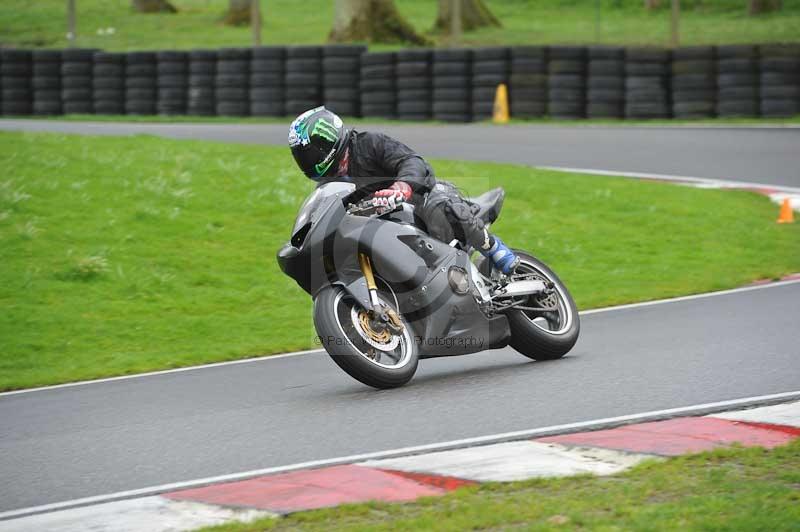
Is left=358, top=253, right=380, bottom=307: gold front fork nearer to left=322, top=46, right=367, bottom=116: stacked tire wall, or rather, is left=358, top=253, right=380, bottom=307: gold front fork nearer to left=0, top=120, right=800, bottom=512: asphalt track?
left=0, top=120, right=800, bottom=512: asphalt track

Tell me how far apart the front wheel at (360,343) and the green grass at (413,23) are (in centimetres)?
2334

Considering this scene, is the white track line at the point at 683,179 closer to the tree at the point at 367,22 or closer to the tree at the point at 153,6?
the tree at the point at 367,22

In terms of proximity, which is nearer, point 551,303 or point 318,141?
point 318,141

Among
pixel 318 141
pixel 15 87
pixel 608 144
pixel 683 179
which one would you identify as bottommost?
pixel 15 87

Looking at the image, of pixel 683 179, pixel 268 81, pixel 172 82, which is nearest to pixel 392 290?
pixel 683 179

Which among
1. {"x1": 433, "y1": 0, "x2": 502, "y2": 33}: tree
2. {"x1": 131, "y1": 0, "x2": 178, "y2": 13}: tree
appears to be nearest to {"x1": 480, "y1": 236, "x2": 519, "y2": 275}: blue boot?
{"x1": 433, "y1": 0, "x2": 502, "y2": 33}: tree

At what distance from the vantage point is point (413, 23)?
132ft

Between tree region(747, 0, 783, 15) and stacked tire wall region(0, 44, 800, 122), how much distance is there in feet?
45.2

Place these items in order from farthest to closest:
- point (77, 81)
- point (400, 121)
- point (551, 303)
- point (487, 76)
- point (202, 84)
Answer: point (77, 81) → point (202, 84) → point (400, 121) → point (487, 76) → point (551, 303)

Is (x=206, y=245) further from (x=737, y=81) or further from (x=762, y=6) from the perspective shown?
(x=762, y=6)

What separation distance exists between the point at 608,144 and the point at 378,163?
1248cm

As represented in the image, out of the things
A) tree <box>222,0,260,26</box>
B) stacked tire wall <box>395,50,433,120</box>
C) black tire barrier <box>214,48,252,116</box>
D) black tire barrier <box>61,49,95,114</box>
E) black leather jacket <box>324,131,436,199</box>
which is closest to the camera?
black leather jacket <box>324,131,436,199</box>

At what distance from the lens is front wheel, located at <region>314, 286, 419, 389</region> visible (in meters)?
6.78

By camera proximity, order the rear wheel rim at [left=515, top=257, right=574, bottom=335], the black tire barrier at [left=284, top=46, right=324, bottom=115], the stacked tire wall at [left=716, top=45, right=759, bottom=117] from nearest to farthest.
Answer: the rear wheel rim at [left=515, top=257, right=574, bottom=335]
the stacked tire wall at [left=716, top=45, right=759, bottom=117]
the black tire barrier at [left=284, top=46, right=324, bottom=115]
